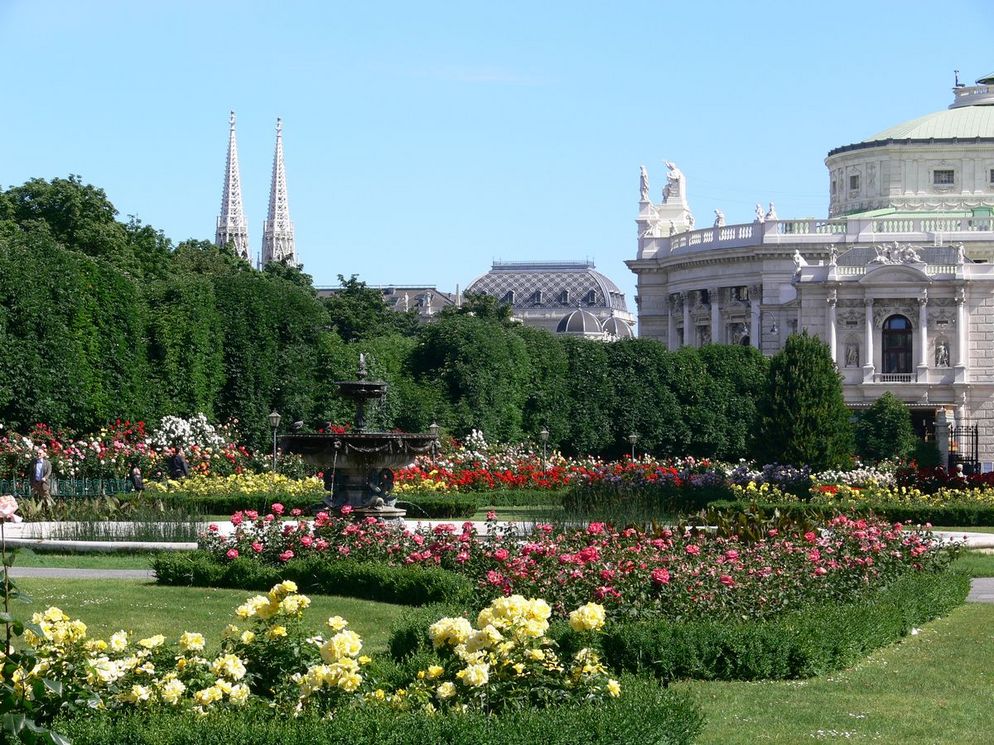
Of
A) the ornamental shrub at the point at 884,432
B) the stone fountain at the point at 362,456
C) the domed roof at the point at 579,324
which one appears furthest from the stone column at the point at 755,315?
the domed roof at the point at 579,324

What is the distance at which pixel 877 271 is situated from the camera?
238ft

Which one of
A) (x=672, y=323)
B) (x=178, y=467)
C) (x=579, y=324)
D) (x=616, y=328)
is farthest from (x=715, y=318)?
(x=616, y=328)

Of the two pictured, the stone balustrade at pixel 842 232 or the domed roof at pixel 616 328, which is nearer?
the stone balustrade at pixel 842 232

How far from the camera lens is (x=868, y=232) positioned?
270 ft

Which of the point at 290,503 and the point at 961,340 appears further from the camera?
the point at 961,340

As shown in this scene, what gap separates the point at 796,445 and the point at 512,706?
30551 millimetres

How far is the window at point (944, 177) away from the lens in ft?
306

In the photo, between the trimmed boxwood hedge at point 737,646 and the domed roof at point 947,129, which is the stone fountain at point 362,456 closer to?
the trimmed boxwood hedge at point 737,646

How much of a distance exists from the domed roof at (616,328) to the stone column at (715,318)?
245ft

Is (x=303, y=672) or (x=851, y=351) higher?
(x=851, y=351)

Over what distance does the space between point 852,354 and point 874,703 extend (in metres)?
62.5

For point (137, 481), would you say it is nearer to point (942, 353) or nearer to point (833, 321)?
point (833, 321)

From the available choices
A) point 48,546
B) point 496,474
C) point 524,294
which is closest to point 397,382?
point 496,474

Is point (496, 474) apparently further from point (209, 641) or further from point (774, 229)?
point (774, 229)
